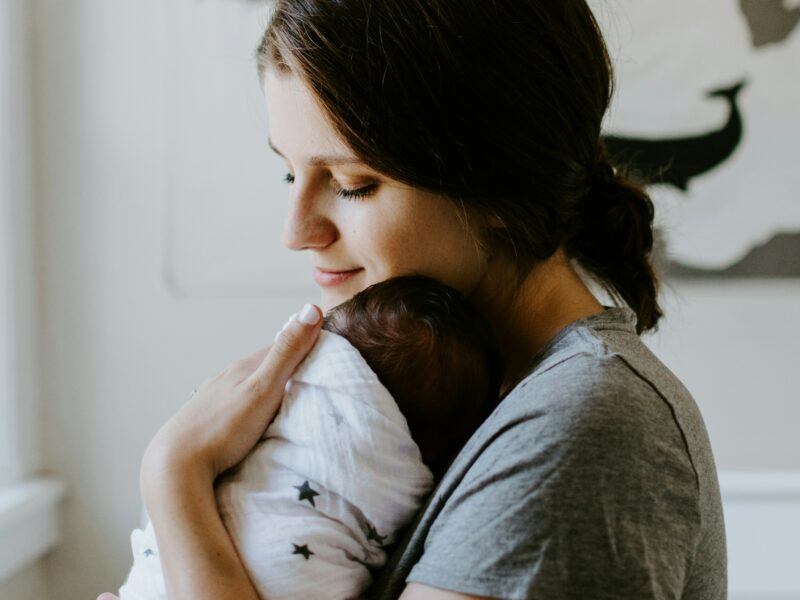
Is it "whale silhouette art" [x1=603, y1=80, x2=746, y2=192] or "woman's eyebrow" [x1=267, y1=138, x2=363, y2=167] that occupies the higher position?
"woman's eyebrow" [x1=267, y1=138, x2=363, y2=167]

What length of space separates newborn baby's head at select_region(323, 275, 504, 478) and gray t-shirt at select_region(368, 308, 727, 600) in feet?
0.46

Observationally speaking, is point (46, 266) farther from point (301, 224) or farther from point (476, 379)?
point (476, 379)

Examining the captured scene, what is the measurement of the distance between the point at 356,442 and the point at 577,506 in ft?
0.84

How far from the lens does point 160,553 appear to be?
84cm

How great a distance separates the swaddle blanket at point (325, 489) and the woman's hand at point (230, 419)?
16 mm

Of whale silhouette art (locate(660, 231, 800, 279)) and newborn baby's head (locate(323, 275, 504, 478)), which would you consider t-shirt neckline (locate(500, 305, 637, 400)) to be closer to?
newborn baby's head (locate(323, 275, 504, 478))

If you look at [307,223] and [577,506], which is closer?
[577,506]

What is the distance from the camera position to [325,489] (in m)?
0.84

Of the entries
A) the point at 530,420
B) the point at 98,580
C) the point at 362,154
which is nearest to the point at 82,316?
the point at 98,580

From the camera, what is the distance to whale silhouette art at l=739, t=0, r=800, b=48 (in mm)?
2041

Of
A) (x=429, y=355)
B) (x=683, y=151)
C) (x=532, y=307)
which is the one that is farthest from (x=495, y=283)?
(x=683, y=151)

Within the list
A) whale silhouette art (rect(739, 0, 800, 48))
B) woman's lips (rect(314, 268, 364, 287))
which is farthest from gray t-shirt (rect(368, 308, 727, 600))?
whale silhouette art (rect(739, 0, 800, 48))

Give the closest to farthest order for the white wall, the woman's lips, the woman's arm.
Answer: the woman's arm, the woman's lips, the white wall

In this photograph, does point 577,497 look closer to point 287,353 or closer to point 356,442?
Answer: point 356,442
